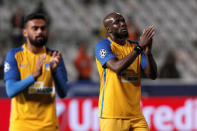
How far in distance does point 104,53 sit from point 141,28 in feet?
29.2

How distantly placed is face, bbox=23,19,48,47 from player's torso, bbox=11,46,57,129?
0.75 ft

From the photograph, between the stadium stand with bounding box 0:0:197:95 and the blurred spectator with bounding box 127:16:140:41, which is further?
the stadium stand with bounding box 0:0:197:95

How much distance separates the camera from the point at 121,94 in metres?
4.48

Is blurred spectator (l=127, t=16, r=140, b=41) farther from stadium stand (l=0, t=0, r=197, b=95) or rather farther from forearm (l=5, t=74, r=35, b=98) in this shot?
forearm (l=5, t=74, r=35, b=98)

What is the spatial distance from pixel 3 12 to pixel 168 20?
5316mm

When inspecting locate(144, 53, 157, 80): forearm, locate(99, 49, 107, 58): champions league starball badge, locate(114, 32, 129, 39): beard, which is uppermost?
locate(114, 32, 129, 39): beard

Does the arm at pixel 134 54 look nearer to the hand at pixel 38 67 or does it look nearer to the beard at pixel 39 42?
the hand at pixel 38 67

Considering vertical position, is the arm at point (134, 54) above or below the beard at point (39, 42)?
below

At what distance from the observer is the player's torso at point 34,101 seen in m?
4.72

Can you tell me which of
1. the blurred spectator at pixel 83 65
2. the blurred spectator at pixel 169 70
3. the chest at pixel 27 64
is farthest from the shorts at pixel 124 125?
the blurred spectator at pixel 169 70

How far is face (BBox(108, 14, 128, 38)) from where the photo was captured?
4.48 m

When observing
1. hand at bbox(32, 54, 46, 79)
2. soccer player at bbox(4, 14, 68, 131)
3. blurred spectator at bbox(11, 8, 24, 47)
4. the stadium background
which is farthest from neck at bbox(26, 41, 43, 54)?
blurred spectator at bbox(11, 8, 24, 47)

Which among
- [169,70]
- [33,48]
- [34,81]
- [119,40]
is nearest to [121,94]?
[119,40]

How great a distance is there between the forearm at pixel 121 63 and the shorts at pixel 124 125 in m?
0.54
